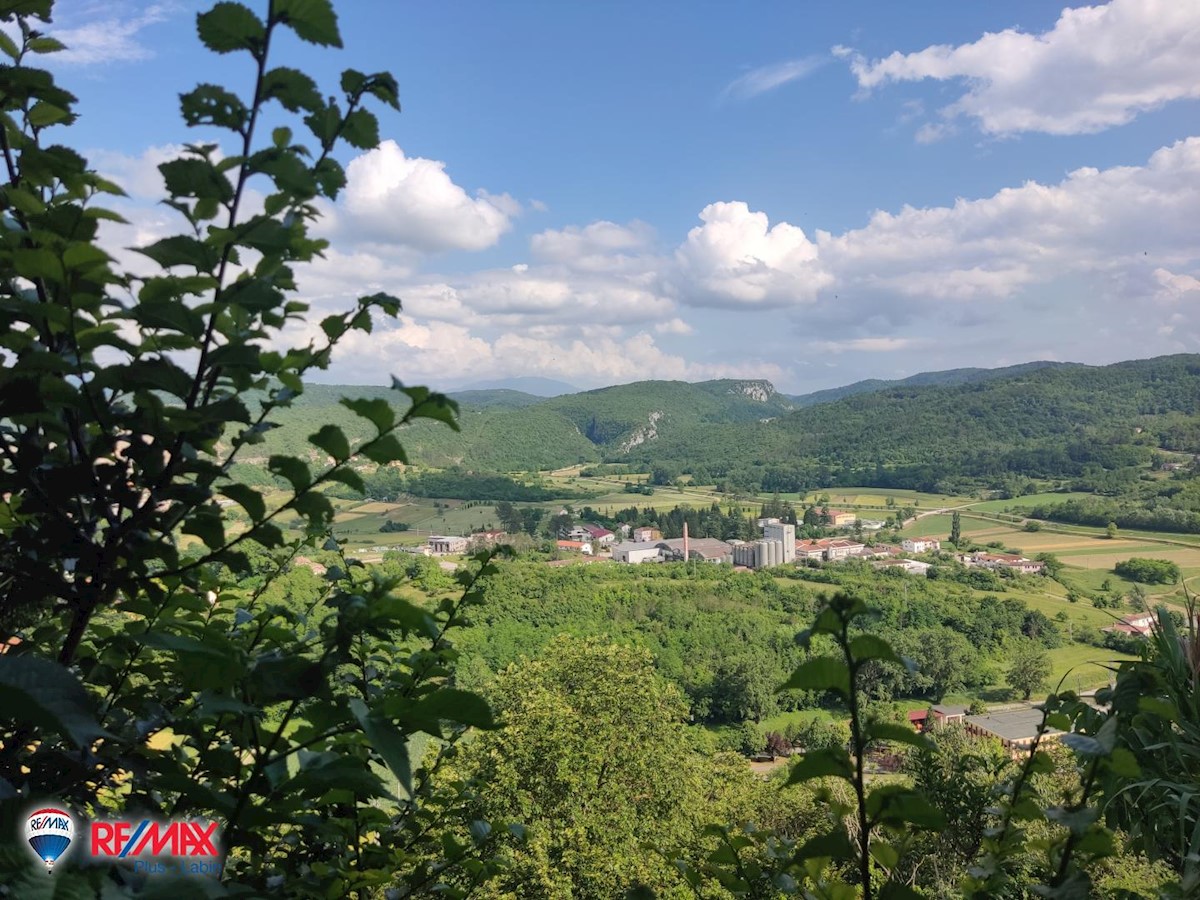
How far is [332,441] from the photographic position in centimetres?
96

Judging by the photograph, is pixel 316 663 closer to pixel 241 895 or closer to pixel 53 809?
pixel 241 895

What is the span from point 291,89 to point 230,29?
10 cm

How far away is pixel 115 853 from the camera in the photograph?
3.34ft

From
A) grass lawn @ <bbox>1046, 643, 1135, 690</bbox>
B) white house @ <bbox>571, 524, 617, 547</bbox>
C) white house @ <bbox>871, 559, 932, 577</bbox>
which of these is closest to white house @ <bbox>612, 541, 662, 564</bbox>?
white house @ <bbox>571, 524, 617, 547</bbox>

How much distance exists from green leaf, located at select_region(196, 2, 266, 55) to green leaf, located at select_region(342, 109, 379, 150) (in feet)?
0.50

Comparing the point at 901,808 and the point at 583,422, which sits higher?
the point at 583,422

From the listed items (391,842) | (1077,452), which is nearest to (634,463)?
(1077,452)

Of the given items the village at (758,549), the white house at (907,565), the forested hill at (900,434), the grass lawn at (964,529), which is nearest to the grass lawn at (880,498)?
the forested hill at (900,434)

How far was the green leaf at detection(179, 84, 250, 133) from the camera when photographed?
1.02 meters

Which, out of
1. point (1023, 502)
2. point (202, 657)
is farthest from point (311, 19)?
point (1023, 502)

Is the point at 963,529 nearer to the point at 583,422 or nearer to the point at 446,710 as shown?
the point at 446,710

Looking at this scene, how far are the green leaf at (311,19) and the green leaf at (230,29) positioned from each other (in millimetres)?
39

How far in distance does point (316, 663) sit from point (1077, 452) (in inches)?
3753

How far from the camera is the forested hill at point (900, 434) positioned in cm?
8200
